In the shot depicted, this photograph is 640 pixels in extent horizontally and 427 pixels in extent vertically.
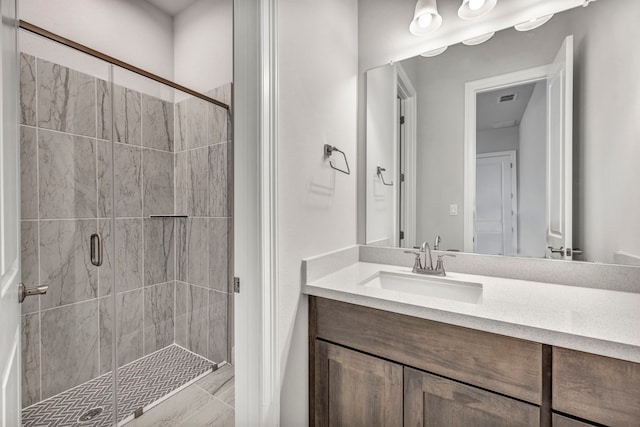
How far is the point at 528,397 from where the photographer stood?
0.77 metres

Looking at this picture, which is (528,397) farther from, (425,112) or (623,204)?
(425,112)

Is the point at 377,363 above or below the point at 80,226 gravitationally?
below

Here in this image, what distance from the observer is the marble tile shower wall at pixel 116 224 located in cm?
153

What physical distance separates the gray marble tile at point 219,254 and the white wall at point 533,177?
1.73 metres

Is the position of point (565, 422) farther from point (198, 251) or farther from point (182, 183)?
point (182, 183)

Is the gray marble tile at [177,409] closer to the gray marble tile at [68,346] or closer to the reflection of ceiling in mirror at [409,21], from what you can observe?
the gray marble tile at [68,346]

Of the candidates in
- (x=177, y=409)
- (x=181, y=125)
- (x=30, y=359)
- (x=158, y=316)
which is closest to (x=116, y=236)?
(x=158, y=316)

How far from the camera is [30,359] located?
4.91 feet

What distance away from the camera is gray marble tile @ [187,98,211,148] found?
2.01 m

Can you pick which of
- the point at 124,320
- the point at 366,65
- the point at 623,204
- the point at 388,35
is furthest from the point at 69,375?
the point at 623,204

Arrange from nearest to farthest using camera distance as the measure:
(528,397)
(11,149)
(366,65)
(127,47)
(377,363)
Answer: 1. (11,149)
2. (528,397)
3. (377,363)
4. (366,65)
5. (127,47)

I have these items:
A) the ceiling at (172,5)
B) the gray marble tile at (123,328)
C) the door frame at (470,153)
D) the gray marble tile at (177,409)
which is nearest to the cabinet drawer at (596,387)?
the door frame at (470,153)

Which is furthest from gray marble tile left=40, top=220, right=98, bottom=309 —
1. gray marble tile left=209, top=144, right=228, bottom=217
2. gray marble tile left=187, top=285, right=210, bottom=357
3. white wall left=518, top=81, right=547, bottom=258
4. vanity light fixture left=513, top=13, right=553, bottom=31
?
vanity light fixture left=513, top=13, right=553, bottom=31

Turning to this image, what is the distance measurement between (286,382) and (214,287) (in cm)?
111
